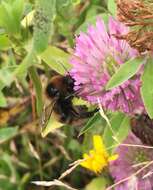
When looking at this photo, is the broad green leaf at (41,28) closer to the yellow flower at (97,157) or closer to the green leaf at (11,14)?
the green leaf at (11,14)

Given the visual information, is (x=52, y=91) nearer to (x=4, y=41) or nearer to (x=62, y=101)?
(x=62, y=101)

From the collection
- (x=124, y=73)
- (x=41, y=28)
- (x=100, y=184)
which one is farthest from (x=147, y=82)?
(x=100, y=184)

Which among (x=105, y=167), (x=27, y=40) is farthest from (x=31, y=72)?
(x=105, y=167)

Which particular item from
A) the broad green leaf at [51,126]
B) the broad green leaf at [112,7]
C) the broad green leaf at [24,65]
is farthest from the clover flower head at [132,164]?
the broad green leaf at [24,65]

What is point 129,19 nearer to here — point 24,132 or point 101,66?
point 101,66

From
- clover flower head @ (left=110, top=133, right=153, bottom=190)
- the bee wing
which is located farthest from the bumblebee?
clover flower head @ (left=110, top=133, right=153, bottom=190)

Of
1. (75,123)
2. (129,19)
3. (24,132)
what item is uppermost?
(129,19)
